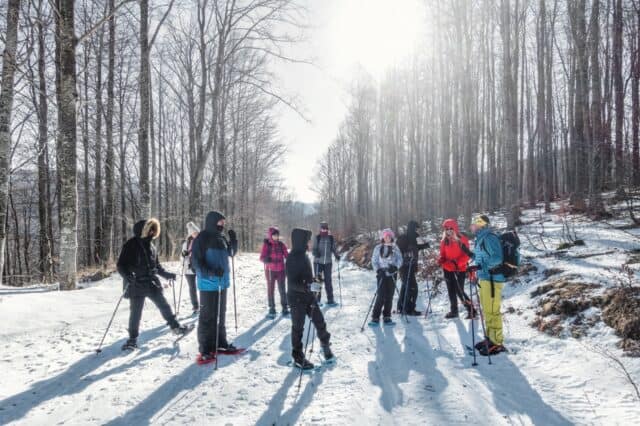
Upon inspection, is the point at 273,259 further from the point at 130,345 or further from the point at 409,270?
the point at 130,345

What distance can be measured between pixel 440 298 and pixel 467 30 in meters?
12.6

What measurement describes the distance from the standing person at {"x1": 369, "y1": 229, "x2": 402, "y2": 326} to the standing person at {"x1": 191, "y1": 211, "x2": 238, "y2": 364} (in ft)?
10.1

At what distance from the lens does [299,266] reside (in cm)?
523

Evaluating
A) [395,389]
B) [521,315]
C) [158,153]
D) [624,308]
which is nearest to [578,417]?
[395,389]

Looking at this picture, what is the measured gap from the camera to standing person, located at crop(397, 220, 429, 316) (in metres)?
8.19

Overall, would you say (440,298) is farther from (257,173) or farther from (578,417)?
(257,173)

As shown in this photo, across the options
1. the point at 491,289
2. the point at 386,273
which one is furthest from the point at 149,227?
the point at 491,289

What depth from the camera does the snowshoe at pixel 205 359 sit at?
16.7ft

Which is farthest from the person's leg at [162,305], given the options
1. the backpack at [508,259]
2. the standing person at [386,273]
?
the backpack at [508,259]

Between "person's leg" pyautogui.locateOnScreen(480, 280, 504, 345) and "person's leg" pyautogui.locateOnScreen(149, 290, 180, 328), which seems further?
"person's leg" pyautogui.locateOnScreen(149, 290, 180, 328)

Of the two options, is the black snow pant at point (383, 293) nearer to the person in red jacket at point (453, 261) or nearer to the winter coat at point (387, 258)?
the winter coat at point (387, 258)

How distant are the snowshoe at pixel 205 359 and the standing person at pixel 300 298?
1.16 metres

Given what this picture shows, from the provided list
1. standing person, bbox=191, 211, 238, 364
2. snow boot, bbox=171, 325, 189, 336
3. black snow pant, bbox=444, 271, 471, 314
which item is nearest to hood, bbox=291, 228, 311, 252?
standing person, bbox=191, 211, 238, 364

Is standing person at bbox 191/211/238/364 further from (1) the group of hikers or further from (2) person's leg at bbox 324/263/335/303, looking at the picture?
(2) person's leg at bbox 324/263/335/303
